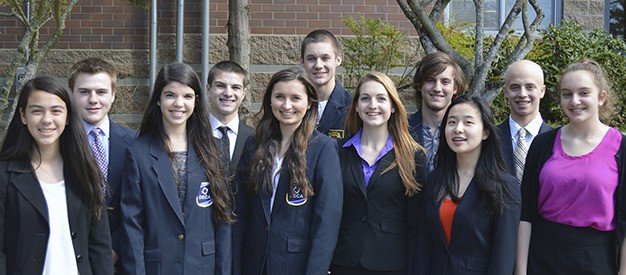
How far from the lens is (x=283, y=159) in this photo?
3.98 meters

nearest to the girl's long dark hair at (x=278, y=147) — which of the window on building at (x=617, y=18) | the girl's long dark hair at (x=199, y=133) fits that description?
the girl's long dark hair at (x=199, y=133)

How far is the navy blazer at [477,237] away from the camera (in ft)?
11.7

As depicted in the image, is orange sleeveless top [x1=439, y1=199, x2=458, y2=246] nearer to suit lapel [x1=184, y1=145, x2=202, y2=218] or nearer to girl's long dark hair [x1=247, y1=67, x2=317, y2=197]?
girl's long dark hair [x1=247, y1=67, x2=317, y2=197]

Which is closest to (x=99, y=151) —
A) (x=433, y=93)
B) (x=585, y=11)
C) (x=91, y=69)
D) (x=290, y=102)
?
(x=91, y=69)

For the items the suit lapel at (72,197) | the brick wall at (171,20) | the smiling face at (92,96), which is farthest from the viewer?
the brick wall at (171,20)

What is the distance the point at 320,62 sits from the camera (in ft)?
16.0

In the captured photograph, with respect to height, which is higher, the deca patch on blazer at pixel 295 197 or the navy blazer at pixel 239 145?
the navy blazer at pixel 239 145

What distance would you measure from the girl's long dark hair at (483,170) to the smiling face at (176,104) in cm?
138

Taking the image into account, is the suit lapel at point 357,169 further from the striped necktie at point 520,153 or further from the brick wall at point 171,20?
the brick wall at point 171,20

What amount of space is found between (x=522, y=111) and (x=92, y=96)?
8.22 feet

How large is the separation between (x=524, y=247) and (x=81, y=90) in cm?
262

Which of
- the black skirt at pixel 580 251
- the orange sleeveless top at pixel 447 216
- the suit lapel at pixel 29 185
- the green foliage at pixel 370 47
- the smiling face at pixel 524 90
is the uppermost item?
the green foliage at pixel 370 47

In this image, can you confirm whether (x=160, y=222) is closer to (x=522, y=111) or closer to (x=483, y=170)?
(x=483, y=170)

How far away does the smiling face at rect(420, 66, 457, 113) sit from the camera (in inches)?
173
